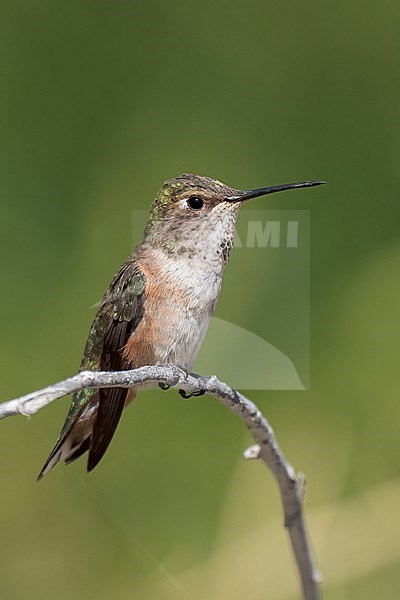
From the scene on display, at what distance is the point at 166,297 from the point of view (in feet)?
3.32

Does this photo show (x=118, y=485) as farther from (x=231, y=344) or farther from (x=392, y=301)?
(x=392, y=301)

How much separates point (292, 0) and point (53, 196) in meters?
0.63

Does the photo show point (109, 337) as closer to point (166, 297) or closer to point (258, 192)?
point (166, 297)

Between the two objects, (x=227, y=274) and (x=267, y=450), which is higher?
(x=227, y=274)

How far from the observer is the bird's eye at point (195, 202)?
1.02 meters

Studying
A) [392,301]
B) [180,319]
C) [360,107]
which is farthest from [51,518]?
[360,107]

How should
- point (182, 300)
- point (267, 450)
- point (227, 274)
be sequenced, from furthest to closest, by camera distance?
1. point (227, 274)
2. point (182, 300)
3. point (267, 450)

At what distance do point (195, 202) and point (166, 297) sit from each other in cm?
13

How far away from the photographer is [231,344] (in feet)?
4.58

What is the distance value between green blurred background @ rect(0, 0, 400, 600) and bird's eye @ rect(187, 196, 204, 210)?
389 millimetres

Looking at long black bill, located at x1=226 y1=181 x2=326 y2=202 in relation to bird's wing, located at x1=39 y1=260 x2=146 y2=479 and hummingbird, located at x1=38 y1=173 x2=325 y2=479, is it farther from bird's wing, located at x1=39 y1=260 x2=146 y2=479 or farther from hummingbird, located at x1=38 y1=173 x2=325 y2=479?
bird's wing, located at x1=39 y1=260 x2=146 y2=479

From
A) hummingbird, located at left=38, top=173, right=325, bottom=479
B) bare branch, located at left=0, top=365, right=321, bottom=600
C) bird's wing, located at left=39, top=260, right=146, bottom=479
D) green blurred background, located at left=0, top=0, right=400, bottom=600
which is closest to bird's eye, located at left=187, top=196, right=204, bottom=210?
hummingbird, located at left=38, top=173, right=325, bottom=479

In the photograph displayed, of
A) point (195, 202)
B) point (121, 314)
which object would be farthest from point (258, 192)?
point (121, 314)

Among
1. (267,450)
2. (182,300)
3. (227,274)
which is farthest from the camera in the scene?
(227,274)
